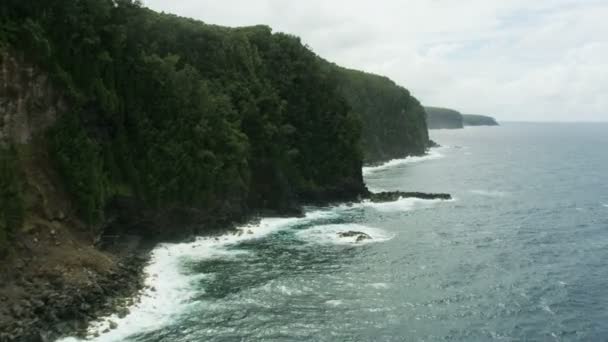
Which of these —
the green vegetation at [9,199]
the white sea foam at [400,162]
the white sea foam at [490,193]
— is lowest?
the white sea foam at [490,193]

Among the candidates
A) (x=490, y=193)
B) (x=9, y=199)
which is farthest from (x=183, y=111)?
(x=490, y=193)

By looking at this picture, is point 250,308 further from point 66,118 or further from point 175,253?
point 66,118

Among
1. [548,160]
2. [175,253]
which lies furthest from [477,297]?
[548,160]

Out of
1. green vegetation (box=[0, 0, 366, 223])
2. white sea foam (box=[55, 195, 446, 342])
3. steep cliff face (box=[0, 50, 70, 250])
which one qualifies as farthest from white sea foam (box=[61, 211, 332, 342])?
steep cliff face (box=[0, 50, 70, 250])

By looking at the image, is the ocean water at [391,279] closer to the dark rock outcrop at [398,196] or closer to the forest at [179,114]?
the dark rock outcrop at [398,196]

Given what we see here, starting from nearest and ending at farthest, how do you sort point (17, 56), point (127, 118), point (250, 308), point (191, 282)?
point (250, 308) < point (17, 56) < point (191, 282) < point (127, 118)

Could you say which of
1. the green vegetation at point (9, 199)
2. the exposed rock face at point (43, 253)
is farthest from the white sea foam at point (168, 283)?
the green vegetation at point (9, 199)

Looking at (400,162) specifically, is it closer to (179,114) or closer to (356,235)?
(356,235)
